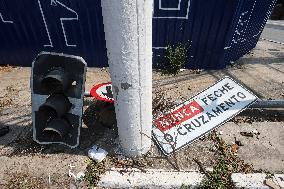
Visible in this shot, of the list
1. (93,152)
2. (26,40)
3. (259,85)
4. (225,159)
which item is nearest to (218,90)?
(259,85)

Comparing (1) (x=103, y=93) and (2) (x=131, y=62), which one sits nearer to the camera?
(2) (x=131, y=62)

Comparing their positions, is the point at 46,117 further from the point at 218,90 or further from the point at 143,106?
the point at 218,90

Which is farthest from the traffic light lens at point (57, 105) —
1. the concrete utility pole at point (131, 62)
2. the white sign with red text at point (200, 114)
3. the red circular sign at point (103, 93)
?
the white sign with red text at point (200, 114)

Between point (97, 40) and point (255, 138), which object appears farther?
point (97, 40)

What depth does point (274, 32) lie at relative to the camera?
9586 mm

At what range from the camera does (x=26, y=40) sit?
643 centimetres

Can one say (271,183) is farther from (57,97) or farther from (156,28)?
(156,28)

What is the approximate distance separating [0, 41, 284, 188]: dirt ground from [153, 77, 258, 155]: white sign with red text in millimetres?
152

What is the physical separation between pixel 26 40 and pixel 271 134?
5123 millimetres

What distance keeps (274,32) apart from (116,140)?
717 centimetres

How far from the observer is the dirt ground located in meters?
4.40

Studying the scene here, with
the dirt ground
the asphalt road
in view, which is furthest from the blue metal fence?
the asphalt road

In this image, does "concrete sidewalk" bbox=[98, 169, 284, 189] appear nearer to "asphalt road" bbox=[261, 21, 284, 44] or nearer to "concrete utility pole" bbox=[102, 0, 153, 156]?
"concrete utility pole" bbox=[102, 0, 153, 156]

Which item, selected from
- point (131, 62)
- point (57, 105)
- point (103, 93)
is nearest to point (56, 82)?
point (57, 105)
